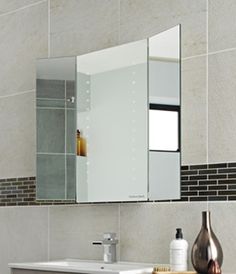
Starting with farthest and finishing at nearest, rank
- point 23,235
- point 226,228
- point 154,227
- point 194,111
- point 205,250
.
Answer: point 23,235, point 154,227, point 194,111, point 226,228, point 205,250

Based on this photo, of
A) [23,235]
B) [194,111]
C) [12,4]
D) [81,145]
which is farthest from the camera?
[12,4]

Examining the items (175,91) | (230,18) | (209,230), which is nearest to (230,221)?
(209,230)

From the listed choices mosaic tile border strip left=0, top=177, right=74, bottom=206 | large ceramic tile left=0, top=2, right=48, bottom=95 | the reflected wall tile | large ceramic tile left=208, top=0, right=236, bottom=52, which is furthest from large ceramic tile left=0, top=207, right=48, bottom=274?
large ceramic tile left=208, top=0, right=236, bottom=52

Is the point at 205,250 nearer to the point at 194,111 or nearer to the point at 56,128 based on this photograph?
the point at 194,111

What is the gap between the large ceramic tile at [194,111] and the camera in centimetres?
280

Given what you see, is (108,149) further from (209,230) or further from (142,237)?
(209,230)

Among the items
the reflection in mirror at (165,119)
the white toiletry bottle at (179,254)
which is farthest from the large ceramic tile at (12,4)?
the white toiletry bottle at (179,254)

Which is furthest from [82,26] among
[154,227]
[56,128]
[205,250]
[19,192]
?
[205,250]

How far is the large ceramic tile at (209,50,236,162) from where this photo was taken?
2693mm

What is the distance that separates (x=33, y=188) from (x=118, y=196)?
71cm

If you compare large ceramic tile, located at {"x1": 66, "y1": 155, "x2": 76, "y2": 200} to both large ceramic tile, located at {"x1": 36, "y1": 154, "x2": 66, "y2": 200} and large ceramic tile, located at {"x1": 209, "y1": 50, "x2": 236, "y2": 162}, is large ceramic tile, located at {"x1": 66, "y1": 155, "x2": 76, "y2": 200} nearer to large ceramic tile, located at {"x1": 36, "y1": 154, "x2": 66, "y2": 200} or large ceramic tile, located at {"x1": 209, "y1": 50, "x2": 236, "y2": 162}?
large ceramic tile, located at {"x1": 36, "y1": 154, "x2": 66, "y2": 200}

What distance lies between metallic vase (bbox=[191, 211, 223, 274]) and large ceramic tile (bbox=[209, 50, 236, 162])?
0.31m

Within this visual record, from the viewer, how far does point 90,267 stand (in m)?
3.07

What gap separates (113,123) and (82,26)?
57 centimetres
